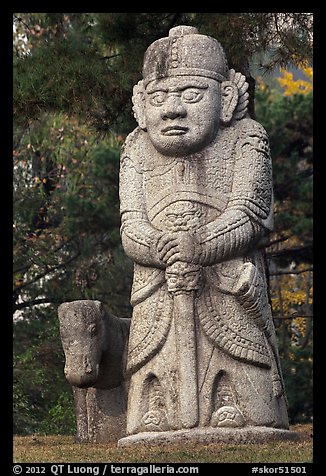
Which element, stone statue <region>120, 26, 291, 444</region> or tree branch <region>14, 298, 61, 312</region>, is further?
tree branch <region>14, 298, 61, 312</region>

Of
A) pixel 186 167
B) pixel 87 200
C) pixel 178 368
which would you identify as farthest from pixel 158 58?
pixel 87 200

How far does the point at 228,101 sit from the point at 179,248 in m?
1.40

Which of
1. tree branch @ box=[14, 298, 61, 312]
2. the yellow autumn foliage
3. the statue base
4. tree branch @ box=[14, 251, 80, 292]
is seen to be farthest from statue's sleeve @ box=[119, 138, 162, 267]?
the yellow autumn foliage

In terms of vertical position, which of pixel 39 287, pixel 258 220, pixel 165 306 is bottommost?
pixel 165 306

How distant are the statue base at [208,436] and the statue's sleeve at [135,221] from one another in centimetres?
136

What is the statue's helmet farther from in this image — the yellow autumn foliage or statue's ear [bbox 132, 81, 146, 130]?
the yellow autumn foliage

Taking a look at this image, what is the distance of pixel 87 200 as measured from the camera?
18.5 meters

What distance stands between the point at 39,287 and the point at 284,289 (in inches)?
211

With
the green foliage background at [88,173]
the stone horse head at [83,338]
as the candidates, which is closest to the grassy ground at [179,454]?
the stone horse head at [83,338]

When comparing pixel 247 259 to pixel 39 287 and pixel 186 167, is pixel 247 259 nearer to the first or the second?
pixel 186 167

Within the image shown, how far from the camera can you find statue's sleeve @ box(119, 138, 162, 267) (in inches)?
406

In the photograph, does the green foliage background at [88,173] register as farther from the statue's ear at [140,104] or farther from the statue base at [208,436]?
the statue base at [208,436]

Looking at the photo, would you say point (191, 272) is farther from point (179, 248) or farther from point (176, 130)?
point (176, 130)

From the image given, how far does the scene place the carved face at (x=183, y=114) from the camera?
10.4 metres
